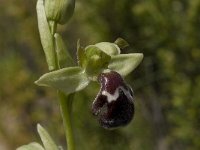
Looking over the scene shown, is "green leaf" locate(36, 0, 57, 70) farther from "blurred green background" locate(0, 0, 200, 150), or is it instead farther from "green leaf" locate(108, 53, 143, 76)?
"blurred green background" locate(0, 0, 200, 150)

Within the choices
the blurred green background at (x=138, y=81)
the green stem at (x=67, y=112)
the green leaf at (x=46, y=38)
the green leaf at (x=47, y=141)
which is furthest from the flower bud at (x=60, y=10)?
the blurred green background at (x=138, y=81)

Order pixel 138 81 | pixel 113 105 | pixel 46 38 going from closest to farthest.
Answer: pixel 113 105
pixel 46 38
pixel 138 81

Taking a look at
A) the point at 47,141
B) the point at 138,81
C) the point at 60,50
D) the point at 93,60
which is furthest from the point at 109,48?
the point at 138,81

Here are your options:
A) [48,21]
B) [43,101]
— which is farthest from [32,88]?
[48,21]

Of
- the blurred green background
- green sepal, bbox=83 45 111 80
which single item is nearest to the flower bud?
green sepal, bbox=83 45 111 80

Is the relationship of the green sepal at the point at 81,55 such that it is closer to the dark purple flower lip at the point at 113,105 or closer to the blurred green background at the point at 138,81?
the dark purple flower lip at the point at 113,105

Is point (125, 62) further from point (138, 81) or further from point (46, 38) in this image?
point (138, 81)

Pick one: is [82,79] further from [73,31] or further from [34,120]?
[73,31]
